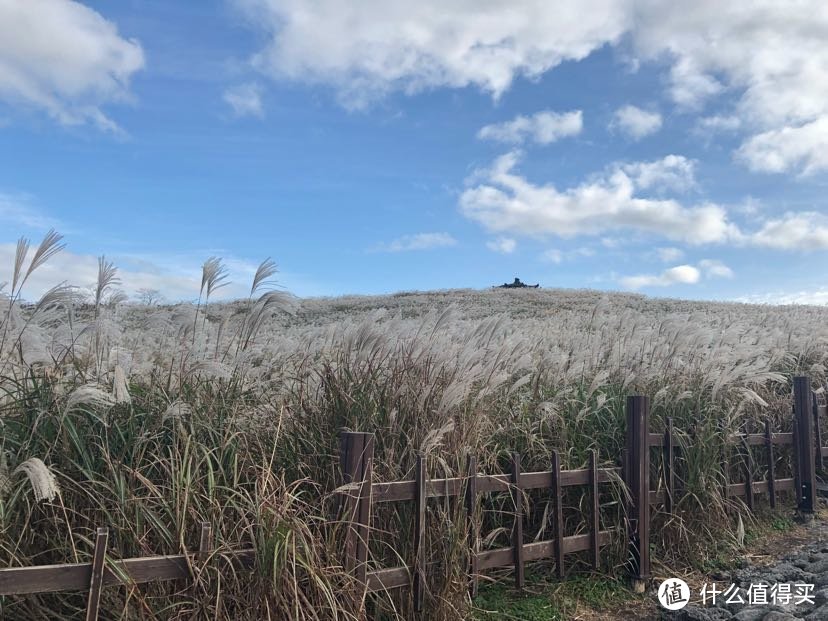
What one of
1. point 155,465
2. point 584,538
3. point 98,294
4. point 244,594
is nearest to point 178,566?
point 244,594

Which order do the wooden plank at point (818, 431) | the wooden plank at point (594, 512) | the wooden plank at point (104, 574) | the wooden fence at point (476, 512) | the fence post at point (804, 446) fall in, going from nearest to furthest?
1. the wooden plank at point (104, 574)
2. the wooden fence at point (476, 512)
3. the wooden plank at point (594, 512)
4. the fence post at point (804, 446)
5. the wooden plank at point (818, 431)

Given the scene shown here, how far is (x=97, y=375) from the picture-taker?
389 cm

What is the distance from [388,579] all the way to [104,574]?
1.53 metres

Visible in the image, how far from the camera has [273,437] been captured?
3.94m

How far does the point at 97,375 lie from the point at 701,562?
16.2 feet

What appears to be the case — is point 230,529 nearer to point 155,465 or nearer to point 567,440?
point 155,465

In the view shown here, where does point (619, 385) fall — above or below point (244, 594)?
above

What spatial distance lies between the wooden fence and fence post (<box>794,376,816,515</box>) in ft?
0.05

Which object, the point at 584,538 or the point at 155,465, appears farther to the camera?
the point at 584,538

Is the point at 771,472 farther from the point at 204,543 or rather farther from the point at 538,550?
the point at 204,543

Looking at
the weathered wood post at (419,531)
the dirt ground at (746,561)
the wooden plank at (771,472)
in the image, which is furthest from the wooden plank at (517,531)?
the wooden plank at (771,472)

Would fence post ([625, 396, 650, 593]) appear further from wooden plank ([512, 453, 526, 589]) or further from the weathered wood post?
the weathered wood post

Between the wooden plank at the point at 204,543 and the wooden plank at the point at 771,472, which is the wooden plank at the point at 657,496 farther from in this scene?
the wooden plank at the point at 204,543

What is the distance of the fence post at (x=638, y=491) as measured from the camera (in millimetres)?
5145
